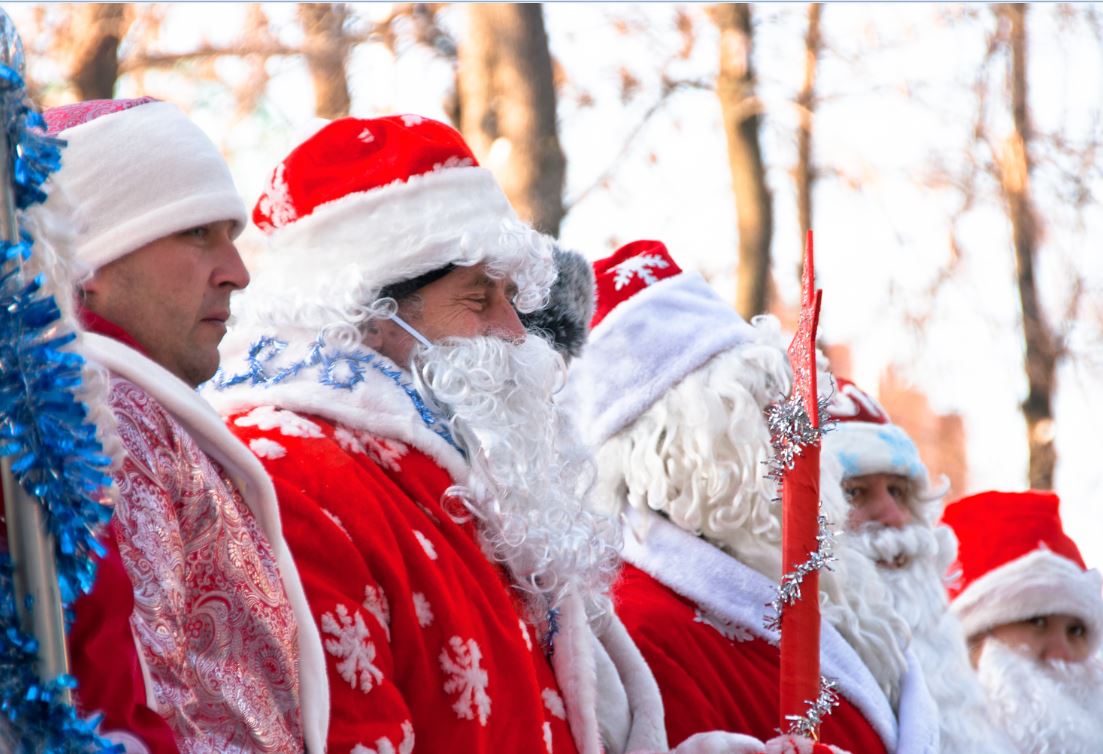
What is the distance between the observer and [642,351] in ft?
15.3

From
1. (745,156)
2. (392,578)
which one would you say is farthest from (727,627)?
(745,156)

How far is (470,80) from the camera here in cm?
813

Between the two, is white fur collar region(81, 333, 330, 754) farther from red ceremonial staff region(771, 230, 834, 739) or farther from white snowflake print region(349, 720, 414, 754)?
red ceremonial staff region(771, 230, 834, 739)

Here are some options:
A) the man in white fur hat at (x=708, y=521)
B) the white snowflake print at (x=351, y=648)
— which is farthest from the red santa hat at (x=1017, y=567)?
the white snowflake print at (x=351, y=648)

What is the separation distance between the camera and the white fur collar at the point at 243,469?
240cm

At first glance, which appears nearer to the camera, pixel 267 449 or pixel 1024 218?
pixel 267 449

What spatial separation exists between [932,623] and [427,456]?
2.62 meters

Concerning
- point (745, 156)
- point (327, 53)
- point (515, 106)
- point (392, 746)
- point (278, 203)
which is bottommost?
point (392, 746)

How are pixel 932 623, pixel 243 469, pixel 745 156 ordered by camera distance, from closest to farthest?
pixel 243 469
pixel 932 623
pixel 745 156

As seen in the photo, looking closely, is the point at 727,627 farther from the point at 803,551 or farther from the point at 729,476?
the point at 803,551

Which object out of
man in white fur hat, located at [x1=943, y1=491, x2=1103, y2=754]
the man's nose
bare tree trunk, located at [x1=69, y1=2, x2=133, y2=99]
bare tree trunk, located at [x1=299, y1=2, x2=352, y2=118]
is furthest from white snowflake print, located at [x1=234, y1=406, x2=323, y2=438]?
bare tree trunk, located at [x1=299, y1=2, x2=352, y2=118]

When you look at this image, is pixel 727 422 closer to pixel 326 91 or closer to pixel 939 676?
pixel 939 676

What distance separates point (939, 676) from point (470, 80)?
13.7ft

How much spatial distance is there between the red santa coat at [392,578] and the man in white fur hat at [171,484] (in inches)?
13.8
